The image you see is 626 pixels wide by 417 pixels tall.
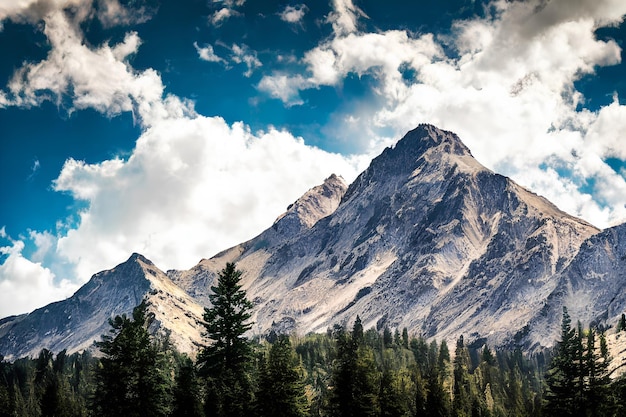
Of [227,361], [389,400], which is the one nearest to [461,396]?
[389,400]

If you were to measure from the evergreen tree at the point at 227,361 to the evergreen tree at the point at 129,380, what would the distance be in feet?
14.0

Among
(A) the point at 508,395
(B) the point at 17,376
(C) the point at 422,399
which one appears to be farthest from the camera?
(B) the point at 17,376

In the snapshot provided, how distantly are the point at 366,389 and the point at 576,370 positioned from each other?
64.4 ft

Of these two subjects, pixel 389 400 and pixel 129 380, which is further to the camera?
pixel 389 400

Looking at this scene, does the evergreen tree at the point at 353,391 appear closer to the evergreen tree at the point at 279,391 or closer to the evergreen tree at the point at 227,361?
the evergreen tree at the point at 279,391

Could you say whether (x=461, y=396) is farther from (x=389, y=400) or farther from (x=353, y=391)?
(x=353, y=391)

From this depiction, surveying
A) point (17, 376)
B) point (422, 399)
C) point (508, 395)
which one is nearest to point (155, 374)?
point (422, 399)

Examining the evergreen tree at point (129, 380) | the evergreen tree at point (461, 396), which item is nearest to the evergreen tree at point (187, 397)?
the evergreen tree at point (129, 380)

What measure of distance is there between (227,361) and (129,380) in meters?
7.79

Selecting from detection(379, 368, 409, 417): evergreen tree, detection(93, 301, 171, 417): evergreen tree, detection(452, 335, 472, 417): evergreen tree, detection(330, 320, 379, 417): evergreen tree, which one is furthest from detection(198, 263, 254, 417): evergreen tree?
detection(452, 335, 472, 417): evergreen tree

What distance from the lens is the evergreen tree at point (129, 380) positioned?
4706cm

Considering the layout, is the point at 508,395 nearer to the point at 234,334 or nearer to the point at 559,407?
the point at 559,407

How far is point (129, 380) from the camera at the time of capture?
A: 1864 inches

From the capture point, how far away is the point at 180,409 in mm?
52125
